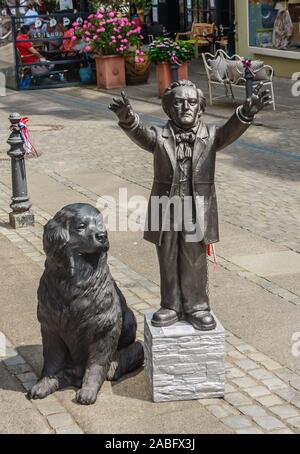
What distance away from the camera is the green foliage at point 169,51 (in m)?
19.1

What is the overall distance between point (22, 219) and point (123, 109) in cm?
510

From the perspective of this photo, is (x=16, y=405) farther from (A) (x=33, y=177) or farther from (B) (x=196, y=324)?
(A) (x=33, y=177)

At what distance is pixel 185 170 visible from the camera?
5.59 metres

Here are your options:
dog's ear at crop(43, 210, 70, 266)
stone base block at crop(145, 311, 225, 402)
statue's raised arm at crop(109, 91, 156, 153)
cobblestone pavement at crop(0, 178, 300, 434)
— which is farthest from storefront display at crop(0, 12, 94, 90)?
stone base block at crop(145, 311, 225, 402)

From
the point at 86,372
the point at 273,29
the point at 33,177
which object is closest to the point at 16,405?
the point at 86,372

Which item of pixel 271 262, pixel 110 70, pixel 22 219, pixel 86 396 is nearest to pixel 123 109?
pixel 86 396

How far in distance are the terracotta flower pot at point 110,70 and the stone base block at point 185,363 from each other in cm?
1659

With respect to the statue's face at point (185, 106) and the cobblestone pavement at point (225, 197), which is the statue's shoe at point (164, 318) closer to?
the cobblestone pavement at point (225, 197)

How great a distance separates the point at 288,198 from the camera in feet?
37.2

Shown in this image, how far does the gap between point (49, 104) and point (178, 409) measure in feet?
50.6

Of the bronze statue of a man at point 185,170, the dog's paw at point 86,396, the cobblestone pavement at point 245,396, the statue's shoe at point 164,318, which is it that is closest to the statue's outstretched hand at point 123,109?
the bronze statue of a man at point 185,170

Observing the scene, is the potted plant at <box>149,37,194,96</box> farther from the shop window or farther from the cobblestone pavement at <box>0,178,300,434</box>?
the cobblestone pavement at <box>0,178,300,434</box>

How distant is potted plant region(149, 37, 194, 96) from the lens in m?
19.1

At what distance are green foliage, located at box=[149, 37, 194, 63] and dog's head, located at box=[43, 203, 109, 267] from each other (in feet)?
45.9
